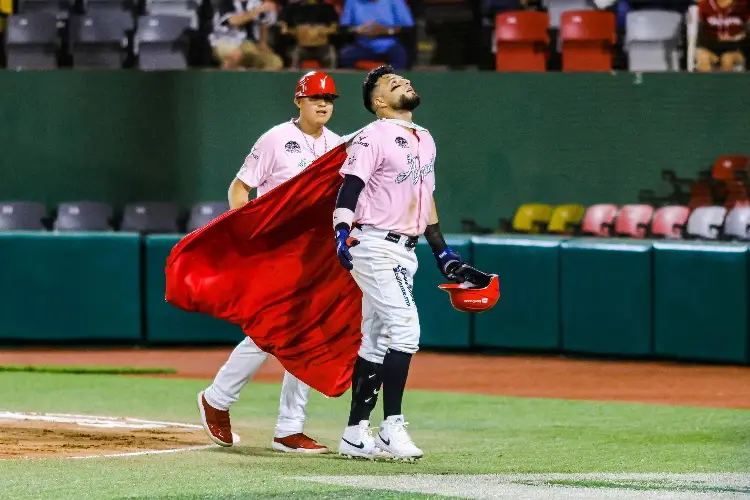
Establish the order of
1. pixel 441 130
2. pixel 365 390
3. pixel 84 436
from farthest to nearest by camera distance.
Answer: pixel 441 130, pixel 84 436, pixel 365 390

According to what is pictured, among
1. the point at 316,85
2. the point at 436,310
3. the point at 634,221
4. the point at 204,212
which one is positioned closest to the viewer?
the point at 316,85

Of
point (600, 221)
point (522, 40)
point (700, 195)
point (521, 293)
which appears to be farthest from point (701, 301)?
point (522, 40)

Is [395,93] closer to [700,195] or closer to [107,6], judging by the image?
[700,195]

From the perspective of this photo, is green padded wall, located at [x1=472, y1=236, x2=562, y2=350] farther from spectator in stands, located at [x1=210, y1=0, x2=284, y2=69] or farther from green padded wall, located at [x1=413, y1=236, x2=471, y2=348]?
spectator in stands, located at [x1=210, y1=0, x2=284, y2=69]

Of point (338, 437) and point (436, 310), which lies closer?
point (338, 437)

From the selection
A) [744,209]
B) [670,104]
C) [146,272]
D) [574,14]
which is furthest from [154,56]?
[744,209]

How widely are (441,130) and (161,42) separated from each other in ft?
10.2

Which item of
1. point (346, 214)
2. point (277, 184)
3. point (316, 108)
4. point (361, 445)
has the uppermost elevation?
point (316, 108)

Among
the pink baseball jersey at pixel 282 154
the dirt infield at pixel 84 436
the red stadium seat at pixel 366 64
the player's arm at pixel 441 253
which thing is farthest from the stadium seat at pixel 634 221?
the player's arm at pixel 441 253

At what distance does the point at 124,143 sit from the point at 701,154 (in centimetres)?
569

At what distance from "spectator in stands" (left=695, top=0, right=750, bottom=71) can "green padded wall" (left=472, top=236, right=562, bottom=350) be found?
2.73 m

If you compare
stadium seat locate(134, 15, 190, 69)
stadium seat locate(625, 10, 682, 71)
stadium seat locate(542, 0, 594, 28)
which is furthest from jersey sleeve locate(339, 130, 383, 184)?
stadium seat locate(134, 15, 190, 69)

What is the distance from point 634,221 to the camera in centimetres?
1284

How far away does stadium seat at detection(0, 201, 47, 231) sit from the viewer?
45.6 ft
